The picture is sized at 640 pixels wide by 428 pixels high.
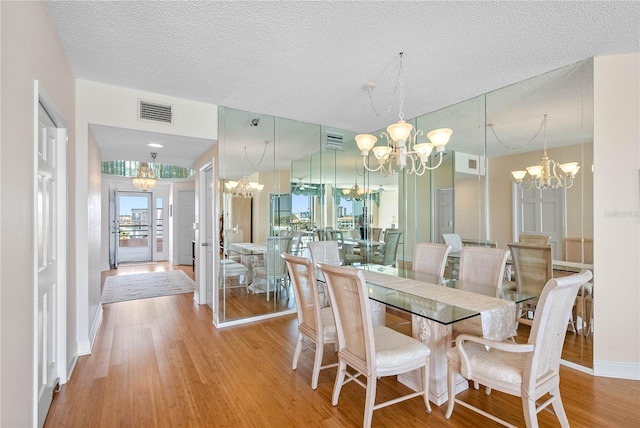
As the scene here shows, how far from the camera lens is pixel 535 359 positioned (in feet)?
5.37

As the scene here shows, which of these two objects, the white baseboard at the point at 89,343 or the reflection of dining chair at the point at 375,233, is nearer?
the white baseboard at the point at 89,343

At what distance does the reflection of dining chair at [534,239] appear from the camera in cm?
311

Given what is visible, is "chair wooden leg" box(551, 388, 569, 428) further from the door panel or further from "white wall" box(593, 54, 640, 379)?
the door panel

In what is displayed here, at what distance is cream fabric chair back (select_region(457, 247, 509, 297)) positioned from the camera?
2613 mm

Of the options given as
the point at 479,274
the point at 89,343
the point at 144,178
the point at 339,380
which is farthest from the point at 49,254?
the point at 144,178

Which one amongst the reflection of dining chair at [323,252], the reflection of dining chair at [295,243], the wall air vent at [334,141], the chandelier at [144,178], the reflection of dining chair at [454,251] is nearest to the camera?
the reflection of dining chair at [323,252]

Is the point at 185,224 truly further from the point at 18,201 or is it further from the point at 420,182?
the point at 18,201

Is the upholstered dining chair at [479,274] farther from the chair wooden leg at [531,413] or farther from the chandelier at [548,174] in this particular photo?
the chandelier at [548,174]

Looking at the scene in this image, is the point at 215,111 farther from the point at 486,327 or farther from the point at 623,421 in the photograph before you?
the point at 623,421

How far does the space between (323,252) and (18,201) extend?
2.73 metres

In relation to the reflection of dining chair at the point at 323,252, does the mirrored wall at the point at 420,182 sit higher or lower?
higher

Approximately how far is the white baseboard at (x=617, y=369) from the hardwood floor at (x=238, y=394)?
8 cm

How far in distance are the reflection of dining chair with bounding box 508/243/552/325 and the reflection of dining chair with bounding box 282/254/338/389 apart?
2.01 meters

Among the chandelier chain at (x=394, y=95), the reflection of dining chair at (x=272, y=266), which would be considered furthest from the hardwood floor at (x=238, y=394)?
the chandelier chain at (x=394, y=95)
